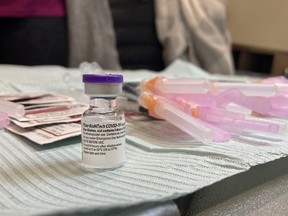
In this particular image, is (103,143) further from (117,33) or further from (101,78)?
(117,33)

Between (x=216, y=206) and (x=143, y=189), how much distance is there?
7 centimetres

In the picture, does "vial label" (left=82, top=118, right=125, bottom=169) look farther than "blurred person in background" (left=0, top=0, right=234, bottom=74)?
No

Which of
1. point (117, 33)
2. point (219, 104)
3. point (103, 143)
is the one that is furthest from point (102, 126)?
point (117, 33)

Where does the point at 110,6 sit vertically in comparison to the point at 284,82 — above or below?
above

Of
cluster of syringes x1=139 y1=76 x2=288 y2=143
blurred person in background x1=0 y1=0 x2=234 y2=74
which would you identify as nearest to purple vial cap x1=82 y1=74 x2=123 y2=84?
cluster of syringes x1=139 y1=76 x2=288 y2=143

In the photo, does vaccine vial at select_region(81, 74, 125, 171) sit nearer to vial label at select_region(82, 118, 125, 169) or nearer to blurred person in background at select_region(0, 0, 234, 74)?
vial label at select_region(82, 118, 125, 169)

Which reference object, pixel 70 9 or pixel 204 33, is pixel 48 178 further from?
pixel 204 33

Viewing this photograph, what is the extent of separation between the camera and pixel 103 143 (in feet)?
1.26

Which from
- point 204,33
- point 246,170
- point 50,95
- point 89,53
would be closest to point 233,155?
point 246,170

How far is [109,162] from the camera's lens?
1.30 ft

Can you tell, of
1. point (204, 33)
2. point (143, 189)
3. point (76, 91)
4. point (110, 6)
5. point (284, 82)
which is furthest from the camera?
point (204, 33)

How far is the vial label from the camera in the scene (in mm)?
385

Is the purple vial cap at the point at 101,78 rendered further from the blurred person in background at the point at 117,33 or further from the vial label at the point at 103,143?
the blurred person in background at the point at 117,33

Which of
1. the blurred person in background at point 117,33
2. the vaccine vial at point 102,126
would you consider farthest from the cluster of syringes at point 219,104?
the blurred person in background at point 117,33
